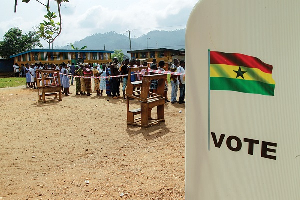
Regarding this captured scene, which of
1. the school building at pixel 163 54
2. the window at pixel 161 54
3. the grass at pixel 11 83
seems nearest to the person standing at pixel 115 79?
the grass at pixel 11 83

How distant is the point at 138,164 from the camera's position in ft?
15.6

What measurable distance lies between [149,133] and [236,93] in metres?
5.40

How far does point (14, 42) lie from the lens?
4366 centimetres

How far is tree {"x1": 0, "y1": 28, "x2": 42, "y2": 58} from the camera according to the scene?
42406 mm

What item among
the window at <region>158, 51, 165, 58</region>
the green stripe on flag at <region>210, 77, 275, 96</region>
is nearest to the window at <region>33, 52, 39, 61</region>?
the window at <region>158, 51, 165, 58</region>

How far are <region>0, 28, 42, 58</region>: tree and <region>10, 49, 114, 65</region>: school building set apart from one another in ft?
10.6

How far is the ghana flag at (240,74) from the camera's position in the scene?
1.34 metres

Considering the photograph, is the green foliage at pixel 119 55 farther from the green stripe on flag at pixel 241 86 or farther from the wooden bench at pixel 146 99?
the green stripe on flag at pixel 241 86

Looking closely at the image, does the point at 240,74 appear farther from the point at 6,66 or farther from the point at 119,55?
the point at 119,55

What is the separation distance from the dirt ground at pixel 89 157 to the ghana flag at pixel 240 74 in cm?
246

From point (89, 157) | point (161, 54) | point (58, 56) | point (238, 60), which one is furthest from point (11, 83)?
point (161, 54)

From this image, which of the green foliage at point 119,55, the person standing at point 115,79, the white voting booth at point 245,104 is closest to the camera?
the white voting booth at point 245,104

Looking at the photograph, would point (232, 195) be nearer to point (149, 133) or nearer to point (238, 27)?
point (238, 27)

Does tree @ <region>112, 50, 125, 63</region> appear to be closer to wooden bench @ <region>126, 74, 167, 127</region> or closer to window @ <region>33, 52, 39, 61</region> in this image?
window @ <region>33, 52, 39, 61</region>
